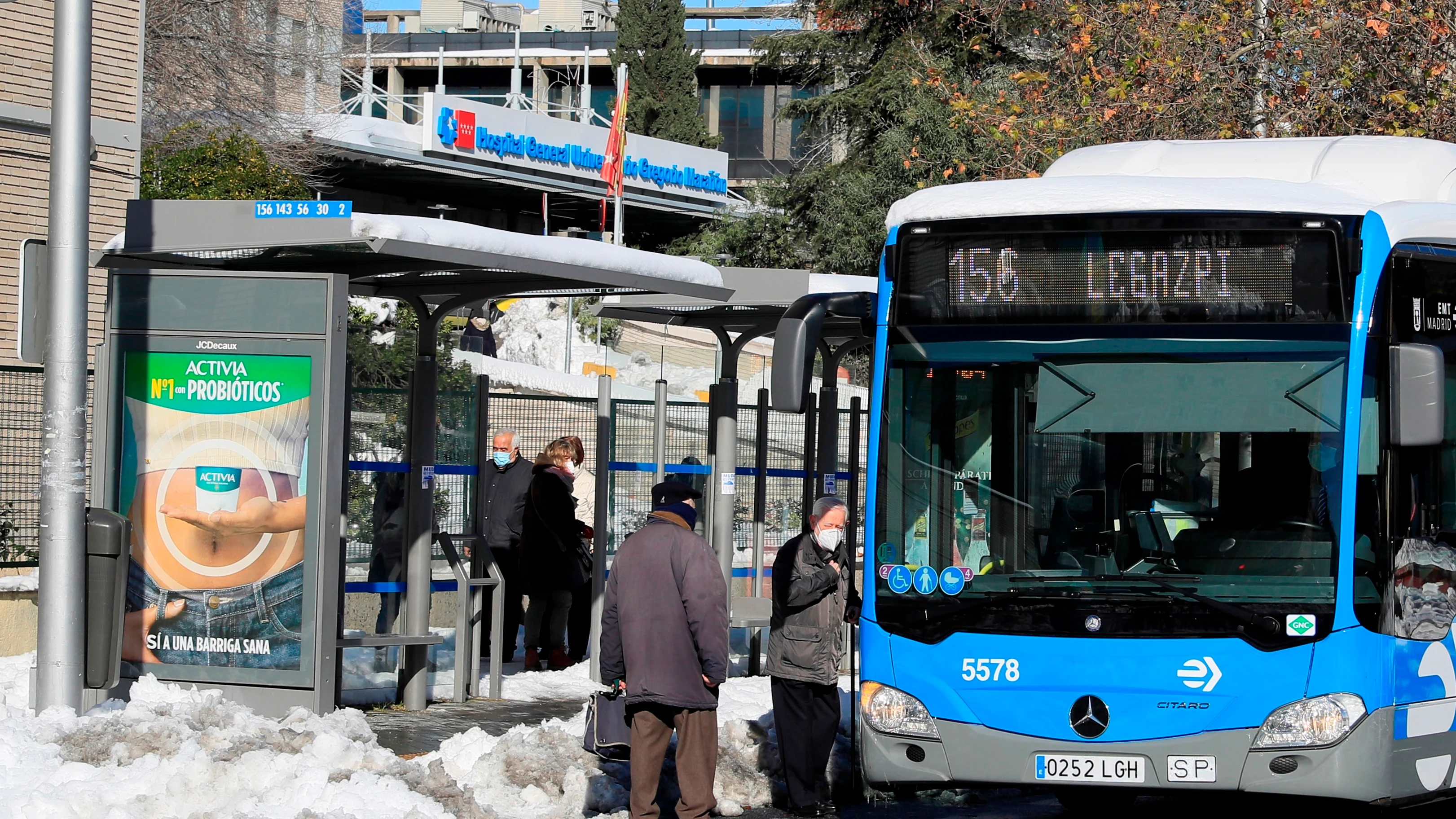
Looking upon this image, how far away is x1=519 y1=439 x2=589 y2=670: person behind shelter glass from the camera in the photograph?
12.5m

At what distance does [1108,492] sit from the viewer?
7.17 meters

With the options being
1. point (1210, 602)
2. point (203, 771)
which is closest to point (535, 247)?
point (203, 771)

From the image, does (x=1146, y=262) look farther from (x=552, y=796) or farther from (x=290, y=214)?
(x=290, y=214)

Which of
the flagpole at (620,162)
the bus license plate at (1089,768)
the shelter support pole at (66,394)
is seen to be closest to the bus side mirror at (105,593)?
the shelter support pole at (66,394)

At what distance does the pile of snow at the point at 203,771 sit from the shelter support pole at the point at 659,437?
5.03 meters

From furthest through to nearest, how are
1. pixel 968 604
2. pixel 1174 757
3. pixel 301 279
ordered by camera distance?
pixel 301 279 < pixel 968 604 < pixel 1174 757

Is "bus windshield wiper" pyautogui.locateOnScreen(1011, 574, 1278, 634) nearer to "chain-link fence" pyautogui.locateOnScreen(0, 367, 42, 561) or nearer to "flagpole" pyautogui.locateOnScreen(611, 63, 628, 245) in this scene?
"chain-link fence" pyautogui.locateOnScreen(0, 367, 42, 561)

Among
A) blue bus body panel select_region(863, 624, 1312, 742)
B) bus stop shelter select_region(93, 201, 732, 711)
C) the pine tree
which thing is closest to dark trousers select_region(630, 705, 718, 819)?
blue bus body panel select_region(863, 624, 1312, 742)

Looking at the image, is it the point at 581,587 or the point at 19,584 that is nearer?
the point at 19,584

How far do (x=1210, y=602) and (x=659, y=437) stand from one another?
6.79m

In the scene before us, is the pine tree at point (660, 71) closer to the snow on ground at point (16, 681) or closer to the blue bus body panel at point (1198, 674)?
the snow on ground at point (16, 681)

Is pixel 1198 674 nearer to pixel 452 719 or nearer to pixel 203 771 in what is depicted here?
pixel 203 771

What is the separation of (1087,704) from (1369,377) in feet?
5.61

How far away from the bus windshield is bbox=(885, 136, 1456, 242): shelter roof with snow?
642mm
